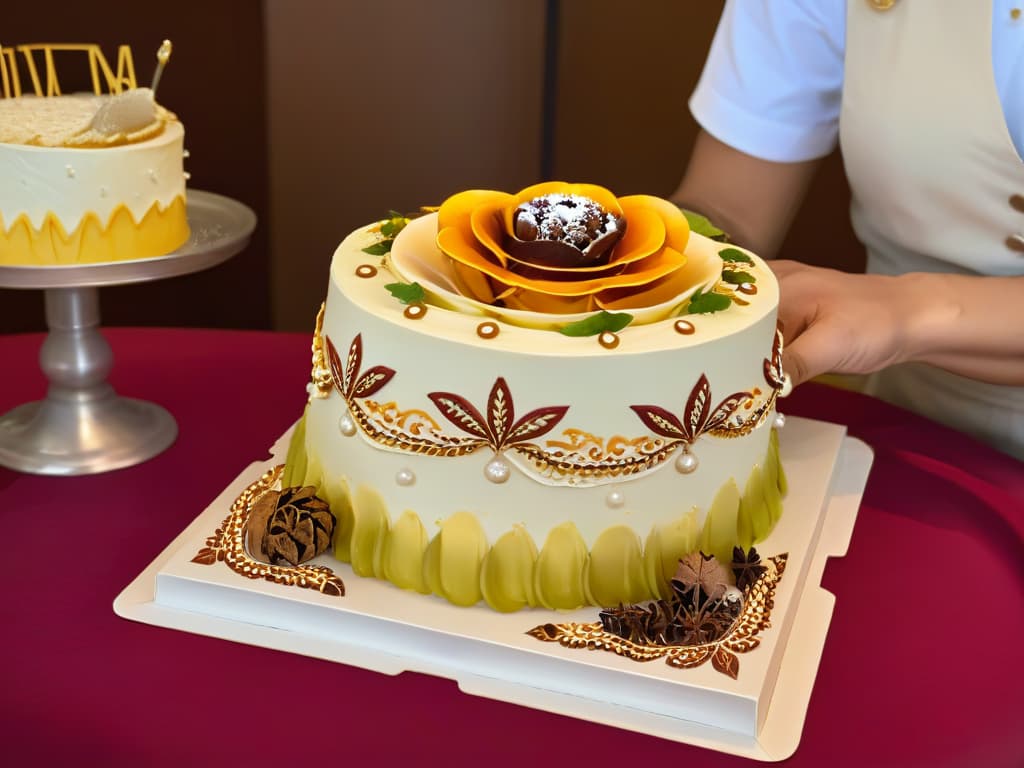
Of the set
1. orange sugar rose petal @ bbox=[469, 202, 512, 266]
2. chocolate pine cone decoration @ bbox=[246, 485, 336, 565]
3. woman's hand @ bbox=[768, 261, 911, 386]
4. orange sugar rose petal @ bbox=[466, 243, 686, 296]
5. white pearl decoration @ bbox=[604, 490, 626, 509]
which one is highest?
orange sugar rose petal @ bbox=[469, 202, 512, 266]

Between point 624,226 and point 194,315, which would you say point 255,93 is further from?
point 624,226

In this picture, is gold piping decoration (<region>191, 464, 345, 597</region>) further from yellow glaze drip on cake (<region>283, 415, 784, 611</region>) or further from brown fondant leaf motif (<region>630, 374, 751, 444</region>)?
brown fondant leaf motif (<region>630, 374, 751, 444</region>)

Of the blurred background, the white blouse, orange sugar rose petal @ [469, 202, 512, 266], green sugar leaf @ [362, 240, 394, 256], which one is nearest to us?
orange sugar rose petal @ [469, 202, 512, 266]

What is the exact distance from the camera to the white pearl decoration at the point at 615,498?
837 mm

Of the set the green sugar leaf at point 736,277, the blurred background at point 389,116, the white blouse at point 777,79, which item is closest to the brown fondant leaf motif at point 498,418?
the green sugar leaf at point 736,277

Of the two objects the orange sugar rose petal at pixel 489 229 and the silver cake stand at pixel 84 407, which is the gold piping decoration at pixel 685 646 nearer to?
the orange sugar rose petal at pixel 489 229

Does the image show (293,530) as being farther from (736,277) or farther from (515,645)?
(736,277)

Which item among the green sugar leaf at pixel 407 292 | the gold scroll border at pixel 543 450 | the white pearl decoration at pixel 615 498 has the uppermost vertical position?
the green sugar leaf at pixel 407 292

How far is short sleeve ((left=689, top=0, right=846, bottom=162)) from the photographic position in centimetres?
127

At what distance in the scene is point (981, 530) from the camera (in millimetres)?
1062

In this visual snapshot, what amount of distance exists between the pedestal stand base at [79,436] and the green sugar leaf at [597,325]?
1.65ft

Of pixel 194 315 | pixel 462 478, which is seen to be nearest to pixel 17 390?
pixel 462 478

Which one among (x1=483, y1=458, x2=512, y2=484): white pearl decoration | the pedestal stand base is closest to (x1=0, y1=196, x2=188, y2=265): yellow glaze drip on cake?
the pedestal stand base

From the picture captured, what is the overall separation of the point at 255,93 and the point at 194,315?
1.57ft
